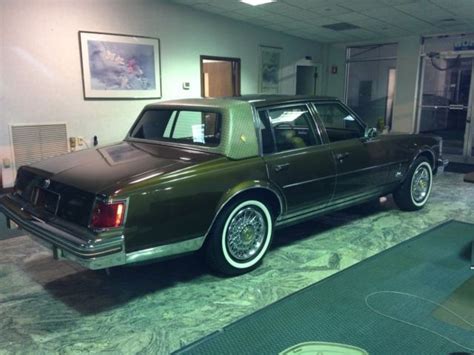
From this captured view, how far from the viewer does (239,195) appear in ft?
9.88

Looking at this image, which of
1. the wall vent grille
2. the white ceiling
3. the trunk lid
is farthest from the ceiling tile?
the wall vent grille

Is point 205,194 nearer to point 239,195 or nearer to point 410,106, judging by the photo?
point 239,195

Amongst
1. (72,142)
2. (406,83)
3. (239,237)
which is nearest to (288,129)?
(239,237)

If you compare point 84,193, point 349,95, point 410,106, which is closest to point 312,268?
point 84,193

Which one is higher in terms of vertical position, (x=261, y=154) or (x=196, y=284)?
(x=261, y=154)

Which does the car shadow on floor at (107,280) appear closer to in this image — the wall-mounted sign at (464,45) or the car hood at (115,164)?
the car hood at (115,164)

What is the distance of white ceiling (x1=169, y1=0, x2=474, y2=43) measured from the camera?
20.5 ft

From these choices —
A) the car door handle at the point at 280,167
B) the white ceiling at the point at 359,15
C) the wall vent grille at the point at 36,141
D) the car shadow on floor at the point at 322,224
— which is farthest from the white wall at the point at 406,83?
the wall vent grille at the point at 36,141

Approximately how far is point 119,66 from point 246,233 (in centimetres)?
424

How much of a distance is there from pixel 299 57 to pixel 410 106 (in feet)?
8.77

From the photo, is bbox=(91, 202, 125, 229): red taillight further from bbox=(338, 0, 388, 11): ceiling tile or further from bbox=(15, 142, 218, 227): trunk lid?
bbox=(338, 0, 388, 11): ceiling tile

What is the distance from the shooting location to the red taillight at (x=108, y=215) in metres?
2.40

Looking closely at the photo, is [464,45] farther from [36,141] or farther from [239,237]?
[36,141]

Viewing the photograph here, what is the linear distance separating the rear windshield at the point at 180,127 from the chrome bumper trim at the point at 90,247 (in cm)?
85
